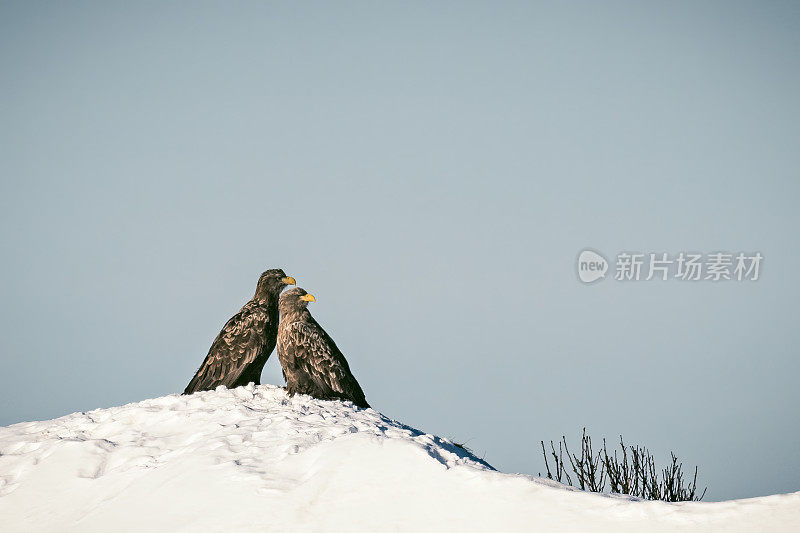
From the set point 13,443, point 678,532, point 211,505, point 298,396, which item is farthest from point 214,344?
point 678,532

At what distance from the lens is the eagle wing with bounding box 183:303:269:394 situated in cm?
1125

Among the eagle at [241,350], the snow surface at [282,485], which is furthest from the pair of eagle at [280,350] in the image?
the snow surface at [282,485]

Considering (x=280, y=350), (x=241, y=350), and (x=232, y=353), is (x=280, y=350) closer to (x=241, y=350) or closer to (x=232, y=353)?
(x=241, y=350)

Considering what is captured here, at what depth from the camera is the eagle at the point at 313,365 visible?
1042cm

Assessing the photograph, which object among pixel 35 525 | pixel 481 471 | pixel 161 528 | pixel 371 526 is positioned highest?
pixel 481 471

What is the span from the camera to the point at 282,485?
6539mm

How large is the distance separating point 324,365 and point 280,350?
801 mm

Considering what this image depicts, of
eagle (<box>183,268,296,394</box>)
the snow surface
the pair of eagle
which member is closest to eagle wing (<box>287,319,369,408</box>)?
the pair of eagle

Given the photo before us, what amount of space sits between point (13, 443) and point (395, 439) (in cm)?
554

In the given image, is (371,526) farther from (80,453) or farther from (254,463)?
(80,453)

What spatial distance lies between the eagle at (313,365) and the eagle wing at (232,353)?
2.11 feet

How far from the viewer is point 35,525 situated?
23.6 feet

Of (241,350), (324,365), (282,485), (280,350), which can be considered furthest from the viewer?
(241,350)

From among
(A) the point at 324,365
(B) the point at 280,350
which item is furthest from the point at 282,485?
(B) the point at 280,350
